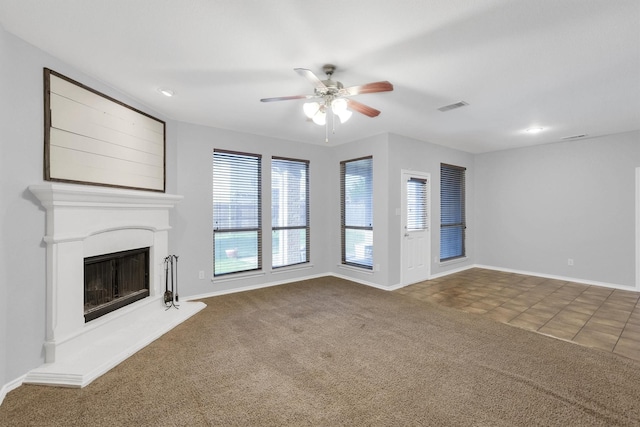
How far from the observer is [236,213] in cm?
472

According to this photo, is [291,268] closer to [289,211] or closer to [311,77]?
[289,211]

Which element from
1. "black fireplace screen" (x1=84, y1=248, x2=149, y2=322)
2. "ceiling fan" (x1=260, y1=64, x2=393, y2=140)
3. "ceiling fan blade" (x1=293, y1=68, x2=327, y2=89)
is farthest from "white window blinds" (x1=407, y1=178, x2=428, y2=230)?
"black fireplace screen" (x1=84, y1=248, x2=149, y2=322)

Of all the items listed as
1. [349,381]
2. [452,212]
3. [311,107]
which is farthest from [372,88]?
[452,212]

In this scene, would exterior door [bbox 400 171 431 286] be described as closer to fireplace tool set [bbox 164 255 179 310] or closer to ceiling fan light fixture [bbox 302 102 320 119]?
ceiling fan light fixture [bbox 302 102 320 119]

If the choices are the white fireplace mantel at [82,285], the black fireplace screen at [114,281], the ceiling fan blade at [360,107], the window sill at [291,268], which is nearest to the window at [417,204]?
the window sill at [291,268]

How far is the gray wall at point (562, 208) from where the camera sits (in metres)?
4.80

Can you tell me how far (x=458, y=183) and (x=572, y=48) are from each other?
4280 mm

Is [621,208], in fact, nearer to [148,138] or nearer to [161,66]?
[161,66]

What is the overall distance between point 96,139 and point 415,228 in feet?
16.0

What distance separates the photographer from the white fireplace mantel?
2330mm

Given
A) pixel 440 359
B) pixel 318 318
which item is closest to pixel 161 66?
pixel 318 318

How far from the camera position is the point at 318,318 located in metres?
3.52

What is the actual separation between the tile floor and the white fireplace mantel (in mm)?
3689

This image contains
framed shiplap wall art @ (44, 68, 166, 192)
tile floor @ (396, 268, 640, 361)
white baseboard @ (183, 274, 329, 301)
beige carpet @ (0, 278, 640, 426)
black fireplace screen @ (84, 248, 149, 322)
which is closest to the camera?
beige carpet @ (0, 278, 640, 426)
